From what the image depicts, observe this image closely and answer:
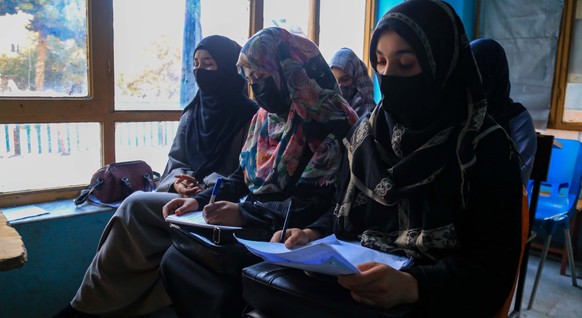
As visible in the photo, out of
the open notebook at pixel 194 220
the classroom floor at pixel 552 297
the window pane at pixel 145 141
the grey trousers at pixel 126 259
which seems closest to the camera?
the open notebook at pixel 194 220

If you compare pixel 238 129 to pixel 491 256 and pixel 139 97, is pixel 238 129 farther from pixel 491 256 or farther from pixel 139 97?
pixel 491 256

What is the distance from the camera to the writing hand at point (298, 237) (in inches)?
Answer: 42.3

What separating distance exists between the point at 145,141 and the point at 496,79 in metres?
1.83

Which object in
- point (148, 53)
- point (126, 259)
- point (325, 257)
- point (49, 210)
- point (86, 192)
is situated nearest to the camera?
point (325, 257)

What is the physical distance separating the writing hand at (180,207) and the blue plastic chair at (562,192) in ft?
6.34

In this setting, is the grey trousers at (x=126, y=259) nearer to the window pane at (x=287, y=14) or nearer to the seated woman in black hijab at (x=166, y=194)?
the seated woman in black hijab at (x=166, y=194)

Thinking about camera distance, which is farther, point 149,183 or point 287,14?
point 287,14

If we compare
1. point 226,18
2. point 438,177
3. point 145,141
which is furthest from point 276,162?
point 226,18

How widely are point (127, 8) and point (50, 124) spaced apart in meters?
0.70

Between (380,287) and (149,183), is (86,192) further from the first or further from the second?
(380,287)

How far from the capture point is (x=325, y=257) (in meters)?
0.76

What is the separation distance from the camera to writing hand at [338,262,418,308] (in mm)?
781

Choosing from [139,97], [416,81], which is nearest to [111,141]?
[139,97]

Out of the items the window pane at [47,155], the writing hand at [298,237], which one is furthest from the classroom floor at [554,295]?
the window pane at [47,155]
